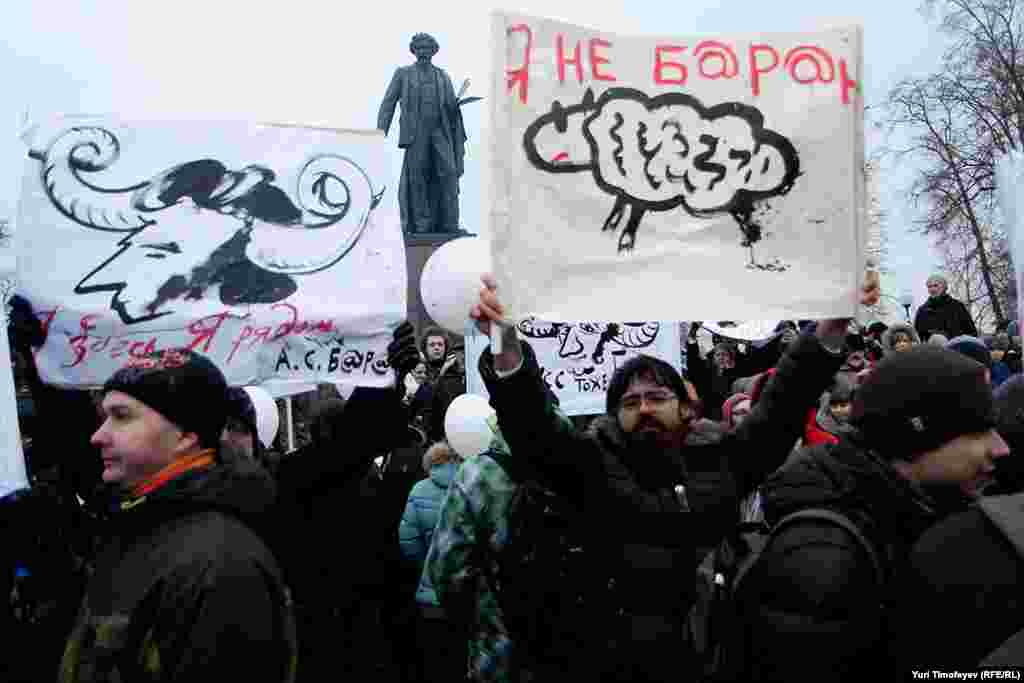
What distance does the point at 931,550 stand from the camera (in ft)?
6.63

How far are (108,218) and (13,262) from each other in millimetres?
380

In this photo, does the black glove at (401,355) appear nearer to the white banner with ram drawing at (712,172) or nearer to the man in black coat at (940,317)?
the white banner with ram drawing at (712,172)

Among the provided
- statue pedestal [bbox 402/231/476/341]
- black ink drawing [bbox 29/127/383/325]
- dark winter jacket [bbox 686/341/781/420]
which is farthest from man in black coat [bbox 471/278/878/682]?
statue pedestal [bbox 402/231/476/341]

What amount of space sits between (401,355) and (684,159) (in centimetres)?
157

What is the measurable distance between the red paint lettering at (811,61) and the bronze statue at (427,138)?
15.3 metres

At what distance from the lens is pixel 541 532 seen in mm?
3387

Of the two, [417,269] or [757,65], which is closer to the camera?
[757,65]

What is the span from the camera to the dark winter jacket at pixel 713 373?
33.6ft

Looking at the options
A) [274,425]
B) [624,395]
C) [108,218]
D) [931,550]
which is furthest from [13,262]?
[931,550]

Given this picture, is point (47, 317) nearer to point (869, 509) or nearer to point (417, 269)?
point (869, 509)

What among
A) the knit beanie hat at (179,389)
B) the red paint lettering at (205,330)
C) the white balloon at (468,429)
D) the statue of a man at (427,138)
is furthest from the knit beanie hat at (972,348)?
the statue of a man at (427,138)

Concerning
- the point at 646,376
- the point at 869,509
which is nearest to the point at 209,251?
the point at 646,376

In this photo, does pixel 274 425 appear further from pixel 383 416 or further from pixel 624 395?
pixel 624 395

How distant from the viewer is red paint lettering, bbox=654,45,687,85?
11.5 feet
